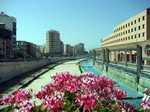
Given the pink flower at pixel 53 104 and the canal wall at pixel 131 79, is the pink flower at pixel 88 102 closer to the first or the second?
the pink flower at pixel 53 104

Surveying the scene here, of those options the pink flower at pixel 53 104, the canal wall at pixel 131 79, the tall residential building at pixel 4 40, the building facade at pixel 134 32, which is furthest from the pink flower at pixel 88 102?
the tall residential building at pixel 4 40

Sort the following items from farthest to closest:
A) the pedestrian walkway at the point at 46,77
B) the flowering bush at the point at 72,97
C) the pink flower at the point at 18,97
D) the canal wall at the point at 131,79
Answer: the pedestrian walkway at the point at 46,77
the canal wall at the point at 131,79
the pink flower at the point at 18,97
the flowering bush at the point at 72,97

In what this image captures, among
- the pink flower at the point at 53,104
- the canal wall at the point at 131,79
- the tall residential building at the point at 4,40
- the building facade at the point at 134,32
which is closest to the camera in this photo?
the pink flower at the point at 53,104

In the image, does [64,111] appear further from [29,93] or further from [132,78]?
[132,78]

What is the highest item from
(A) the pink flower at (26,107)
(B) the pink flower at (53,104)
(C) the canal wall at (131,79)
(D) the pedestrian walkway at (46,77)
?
(B) the pink flower at (53,104)

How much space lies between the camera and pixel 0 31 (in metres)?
113

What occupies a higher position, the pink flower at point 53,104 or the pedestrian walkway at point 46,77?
the pink flower at point 53,104

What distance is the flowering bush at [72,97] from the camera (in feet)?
13.8

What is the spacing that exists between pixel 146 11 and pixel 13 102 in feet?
213

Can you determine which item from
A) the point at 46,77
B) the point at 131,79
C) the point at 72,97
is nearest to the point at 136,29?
the point at 46,77

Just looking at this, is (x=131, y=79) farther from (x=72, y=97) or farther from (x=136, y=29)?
(x=136, y=29)

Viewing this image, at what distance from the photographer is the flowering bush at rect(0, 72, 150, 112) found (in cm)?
420

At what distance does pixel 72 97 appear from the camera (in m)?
4.93

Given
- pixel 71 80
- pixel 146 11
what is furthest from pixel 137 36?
pixel 71 80
